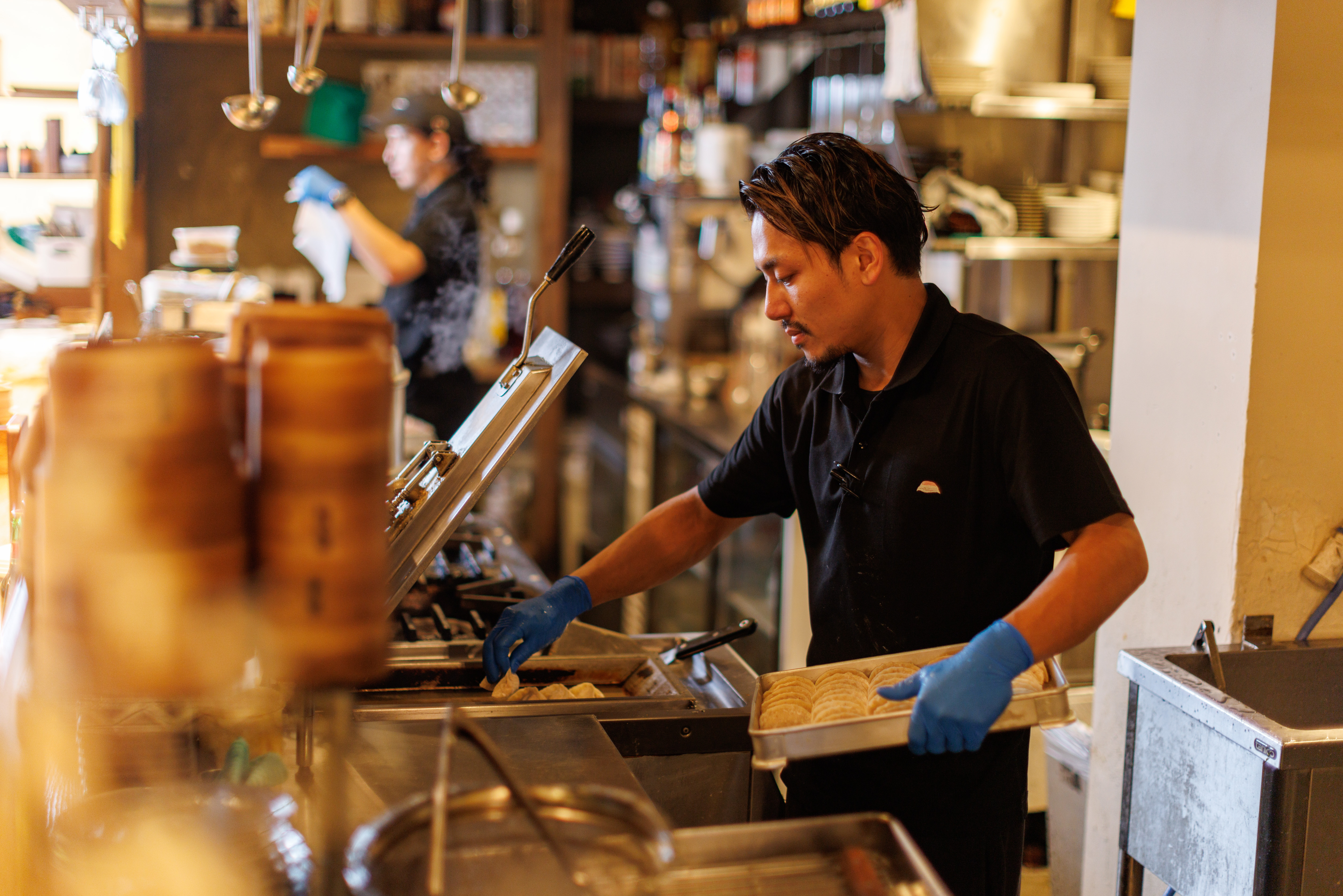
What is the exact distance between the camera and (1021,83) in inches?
139

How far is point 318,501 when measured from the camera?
77 cm

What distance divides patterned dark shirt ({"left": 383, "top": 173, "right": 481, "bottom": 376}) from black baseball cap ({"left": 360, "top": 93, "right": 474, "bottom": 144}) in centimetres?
16

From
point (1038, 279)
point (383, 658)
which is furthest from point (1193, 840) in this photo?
point (1038, 279)

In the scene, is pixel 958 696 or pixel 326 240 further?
pixel 326 240

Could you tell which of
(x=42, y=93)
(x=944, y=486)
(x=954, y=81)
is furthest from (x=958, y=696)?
(x=954, y=81)

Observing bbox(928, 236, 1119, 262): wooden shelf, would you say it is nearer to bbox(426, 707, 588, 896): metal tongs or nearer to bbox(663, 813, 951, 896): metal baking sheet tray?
bbox(663, 813, 951, 896): metal baking sheet tray

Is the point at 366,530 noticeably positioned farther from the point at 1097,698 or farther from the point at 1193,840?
the point at 1097,698

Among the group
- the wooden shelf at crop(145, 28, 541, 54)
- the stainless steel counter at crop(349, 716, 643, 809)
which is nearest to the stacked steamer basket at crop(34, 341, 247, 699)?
the stainless steel counter at crop(349, 716, 643, 809)

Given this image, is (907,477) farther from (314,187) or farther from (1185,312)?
(314,187)

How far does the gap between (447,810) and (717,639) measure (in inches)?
38.4

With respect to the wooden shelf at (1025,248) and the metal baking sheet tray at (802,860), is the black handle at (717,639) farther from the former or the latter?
the wooden shelf at (1025,248)

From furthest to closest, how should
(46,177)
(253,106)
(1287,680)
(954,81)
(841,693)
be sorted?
(954,81) → (46,177) → (253,106) → (1287,680) → (841,693)

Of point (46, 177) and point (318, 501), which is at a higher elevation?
point (46, 177)

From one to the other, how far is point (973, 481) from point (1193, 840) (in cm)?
70
